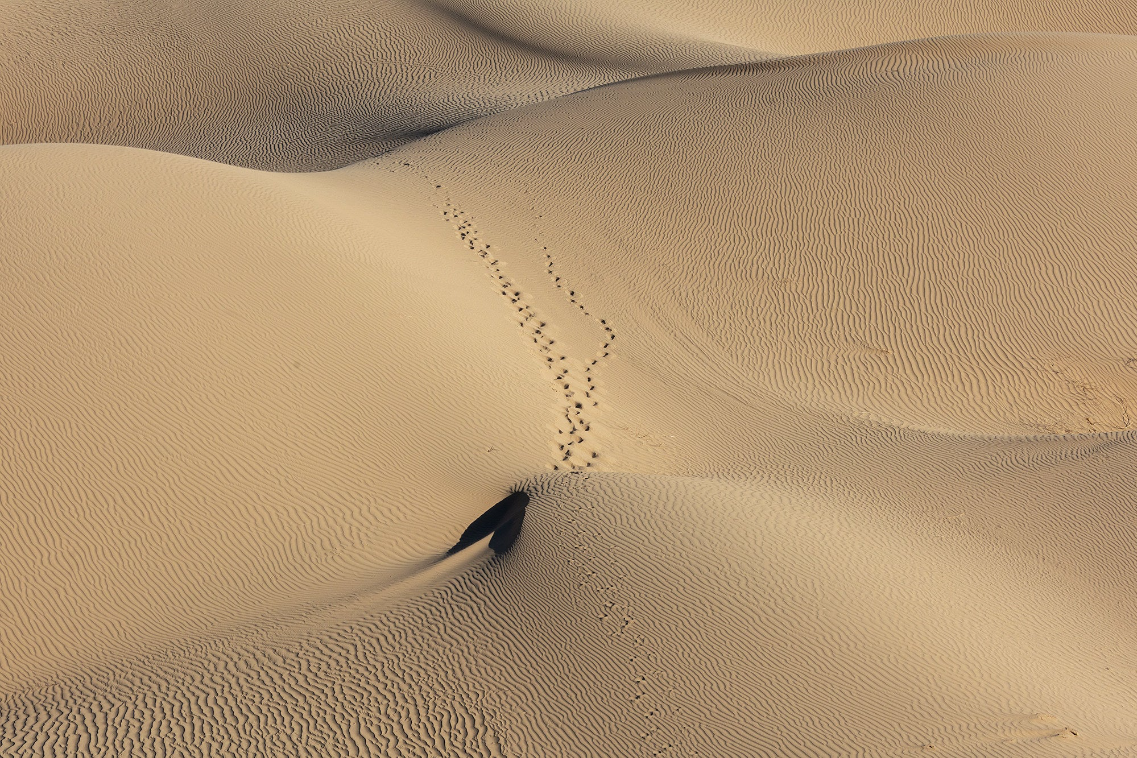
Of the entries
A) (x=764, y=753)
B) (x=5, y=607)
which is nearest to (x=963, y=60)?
(x=764, y=753)

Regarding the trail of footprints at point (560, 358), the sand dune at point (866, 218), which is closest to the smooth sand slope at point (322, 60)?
the sand dune at point (866, 218)

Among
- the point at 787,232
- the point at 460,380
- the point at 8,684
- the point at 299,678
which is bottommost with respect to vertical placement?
the point at 8,684

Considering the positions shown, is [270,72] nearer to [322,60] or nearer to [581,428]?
[322,60]

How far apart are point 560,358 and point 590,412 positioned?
0.97 metres

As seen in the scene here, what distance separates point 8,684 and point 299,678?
201 centimetres

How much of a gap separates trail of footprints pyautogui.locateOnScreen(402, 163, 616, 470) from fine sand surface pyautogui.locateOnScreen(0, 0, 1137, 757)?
47 millimetres

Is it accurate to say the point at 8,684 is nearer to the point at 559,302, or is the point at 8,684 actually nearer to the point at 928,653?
the point at 928,653

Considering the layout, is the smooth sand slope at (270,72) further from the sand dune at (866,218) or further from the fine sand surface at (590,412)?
the sand dune at (866,218)

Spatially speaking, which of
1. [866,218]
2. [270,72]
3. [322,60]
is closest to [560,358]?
[866,218]

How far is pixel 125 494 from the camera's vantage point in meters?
8.12

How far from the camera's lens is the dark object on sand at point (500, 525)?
7451mm

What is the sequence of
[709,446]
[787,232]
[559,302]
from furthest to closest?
[787,232] → [559,302] → [709,446]

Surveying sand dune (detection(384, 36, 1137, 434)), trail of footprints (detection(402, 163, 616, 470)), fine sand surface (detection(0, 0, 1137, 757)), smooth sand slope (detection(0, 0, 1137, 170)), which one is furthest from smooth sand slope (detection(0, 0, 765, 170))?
trail of footprints (detection(402, 163, 616, 470))

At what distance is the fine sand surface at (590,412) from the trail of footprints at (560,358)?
47mm
